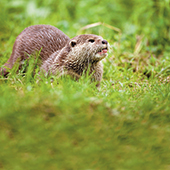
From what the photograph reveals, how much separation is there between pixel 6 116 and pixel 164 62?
2754 millimetres

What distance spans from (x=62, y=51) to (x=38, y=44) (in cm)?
43

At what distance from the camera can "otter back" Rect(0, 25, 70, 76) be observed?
3.83 meters

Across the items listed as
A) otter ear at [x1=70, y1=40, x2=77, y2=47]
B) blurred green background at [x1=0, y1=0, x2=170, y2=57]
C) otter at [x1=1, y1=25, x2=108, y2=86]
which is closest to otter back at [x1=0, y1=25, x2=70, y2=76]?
otter at [x1=1, y1=25, x2=108, y2=86]

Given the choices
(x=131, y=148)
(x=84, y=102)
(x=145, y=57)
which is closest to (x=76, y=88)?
(x=84, y=102)

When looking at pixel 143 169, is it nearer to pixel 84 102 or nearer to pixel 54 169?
pixel 54 169

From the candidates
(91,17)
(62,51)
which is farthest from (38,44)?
(91,17)

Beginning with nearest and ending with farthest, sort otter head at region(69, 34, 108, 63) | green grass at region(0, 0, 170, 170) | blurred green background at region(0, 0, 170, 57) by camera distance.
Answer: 1. green grass at region(0, 0, 170, 170)
2. otter head at region(69, 34, 108, 63)
3. blurred green background at region(0, 0, 170, 57)

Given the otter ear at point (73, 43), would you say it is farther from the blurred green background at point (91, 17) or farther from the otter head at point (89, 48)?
the blurred green background at point (91, 17)

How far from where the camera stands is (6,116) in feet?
7.38

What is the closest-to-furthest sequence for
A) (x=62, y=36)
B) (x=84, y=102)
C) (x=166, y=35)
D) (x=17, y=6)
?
1. (x=84, y=102)
2. (x=62, y=36)
3. (x=166, y=35)
4. (x=17, y=6)

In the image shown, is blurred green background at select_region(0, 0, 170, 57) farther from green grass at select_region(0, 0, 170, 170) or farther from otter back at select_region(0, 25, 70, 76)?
green grass at select_region(0, 0, 170, 170)

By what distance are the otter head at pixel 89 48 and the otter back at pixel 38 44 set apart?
0.43 metres

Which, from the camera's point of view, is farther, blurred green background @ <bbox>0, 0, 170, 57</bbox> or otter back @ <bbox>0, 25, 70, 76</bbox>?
blurred green background @ <bbox>0, 0, 170, 57</bbox>

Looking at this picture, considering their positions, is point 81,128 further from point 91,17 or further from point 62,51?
point 91,17
